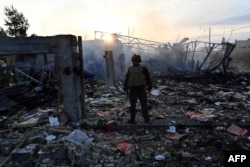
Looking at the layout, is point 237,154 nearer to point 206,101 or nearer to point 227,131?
point 227,131

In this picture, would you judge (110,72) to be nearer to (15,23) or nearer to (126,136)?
(126,136)

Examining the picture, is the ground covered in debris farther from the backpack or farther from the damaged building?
the backpack

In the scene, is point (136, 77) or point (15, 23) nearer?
point (136, 77)

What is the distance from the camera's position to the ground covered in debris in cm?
472

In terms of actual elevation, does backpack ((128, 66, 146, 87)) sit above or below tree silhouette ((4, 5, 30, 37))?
below

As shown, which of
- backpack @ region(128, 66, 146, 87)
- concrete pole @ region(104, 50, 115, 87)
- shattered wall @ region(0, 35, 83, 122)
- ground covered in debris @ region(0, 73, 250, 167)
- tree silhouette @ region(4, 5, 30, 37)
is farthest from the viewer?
tree silhouette @ region(4, 5, 30, 37)

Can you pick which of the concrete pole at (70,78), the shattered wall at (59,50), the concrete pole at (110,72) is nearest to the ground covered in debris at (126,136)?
the concrete pole at (70,78)

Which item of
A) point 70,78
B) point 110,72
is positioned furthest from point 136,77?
point 110,72

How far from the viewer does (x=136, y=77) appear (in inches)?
250

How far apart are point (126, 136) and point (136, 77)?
141 cm

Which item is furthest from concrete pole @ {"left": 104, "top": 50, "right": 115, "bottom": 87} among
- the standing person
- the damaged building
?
the standing person

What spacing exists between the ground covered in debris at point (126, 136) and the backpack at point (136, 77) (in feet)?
3.17

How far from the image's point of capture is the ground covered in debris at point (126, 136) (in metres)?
4.72

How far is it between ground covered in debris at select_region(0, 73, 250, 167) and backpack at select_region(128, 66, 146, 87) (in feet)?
3.17
